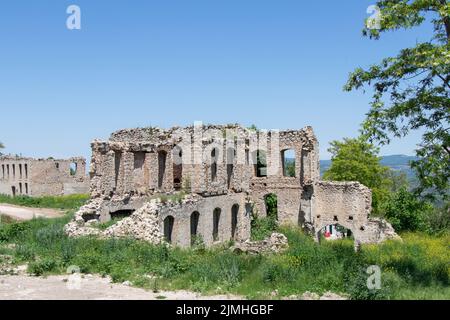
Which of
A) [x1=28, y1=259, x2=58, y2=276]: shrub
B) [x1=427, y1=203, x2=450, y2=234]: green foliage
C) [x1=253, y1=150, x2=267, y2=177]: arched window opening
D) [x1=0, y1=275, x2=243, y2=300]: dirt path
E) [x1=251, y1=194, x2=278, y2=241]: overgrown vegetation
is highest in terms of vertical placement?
[x1=253, y1=150, x2=267, y2=177]: arched window opening

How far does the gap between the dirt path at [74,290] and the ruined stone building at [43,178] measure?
142 feet

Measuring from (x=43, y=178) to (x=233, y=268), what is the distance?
47371 mm

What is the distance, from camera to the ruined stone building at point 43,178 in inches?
2228

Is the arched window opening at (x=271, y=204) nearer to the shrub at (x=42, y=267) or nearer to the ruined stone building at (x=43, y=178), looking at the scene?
the shrub at (x=42, y=267)

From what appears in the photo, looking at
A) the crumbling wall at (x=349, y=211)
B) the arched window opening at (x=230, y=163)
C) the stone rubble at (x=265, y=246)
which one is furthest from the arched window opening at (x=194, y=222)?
the crumbling wall at (x=349, y=211)

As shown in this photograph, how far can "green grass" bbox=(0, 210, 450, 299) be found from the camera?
1342cm

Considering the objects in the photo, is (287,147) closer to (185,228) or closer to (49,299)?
(185,228)

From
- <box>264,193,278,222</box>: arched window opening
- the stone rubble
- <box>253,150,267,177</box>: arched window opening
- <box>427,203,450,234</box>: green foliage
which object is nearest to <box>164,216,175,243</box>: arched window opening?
the stone rubble

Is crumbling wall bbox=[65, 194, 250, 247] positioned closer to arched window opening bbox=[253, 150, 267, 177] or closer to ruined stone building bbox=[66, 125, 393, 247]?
ruined stone building bbox=[66, 125, 393, 247]

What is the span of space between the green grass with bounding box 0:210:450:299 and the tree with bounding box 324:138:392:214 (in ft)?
82.1

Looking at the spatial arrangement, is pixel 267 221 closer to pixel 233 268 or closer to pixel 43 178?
pixel 233 268

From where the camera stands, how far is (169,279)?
14.5 metres

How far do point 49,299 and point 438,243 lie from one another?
68.9 ft

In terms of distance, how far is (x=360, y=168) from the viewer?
44.9m
